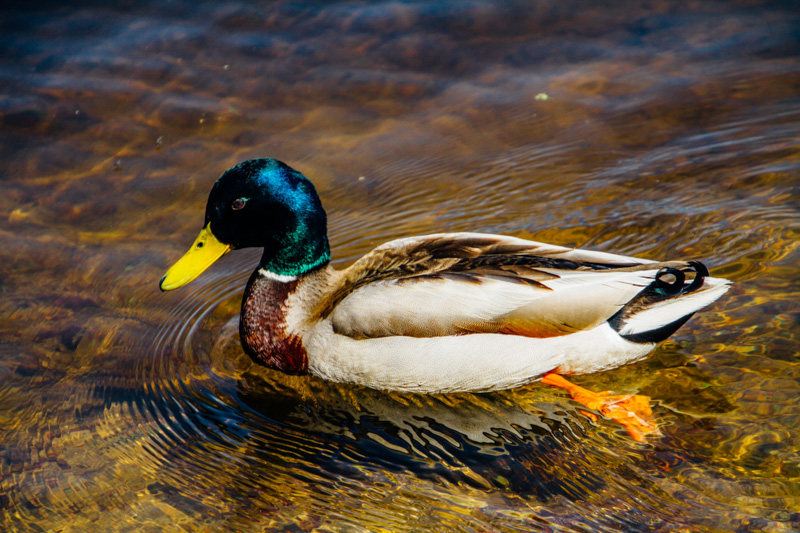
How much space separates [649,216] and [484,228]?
1151 mm

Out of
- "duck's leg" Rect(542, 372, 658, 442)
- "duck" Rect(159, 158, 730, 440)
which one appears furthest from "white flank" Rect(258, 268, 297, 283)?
"duck's leg" Rect(542, 372, 658, 442)

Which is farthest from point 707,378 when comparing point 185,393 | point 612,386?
point 185,393

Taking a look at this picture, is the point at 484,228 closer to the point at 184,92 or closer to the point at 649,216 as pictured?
the point at 649,216

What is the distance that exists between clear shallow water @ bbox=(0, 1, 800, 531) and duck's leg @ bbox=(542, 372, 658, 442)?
74mm

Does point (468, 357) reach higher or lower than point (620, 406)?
higher

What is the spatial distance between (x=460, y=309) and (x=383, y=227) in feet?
6.35

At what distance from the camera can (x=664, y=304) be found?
402 centimetres

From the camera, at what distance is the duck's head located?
433cm

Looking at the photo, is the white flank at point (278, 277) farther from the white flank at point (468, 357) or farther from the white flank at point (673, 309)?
the white flank at point (673, 309)

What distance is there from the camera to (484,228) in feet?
18.4

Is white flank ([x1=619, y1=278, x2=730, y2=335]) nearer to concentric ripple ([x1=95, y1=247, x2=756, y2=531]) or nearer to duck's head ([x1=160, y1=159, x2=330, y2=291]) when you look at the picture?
concentric ripple ([x1=95, y1=247, x2=756, y2=531])

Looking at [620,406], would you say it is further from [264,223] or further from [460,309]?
[264,223]

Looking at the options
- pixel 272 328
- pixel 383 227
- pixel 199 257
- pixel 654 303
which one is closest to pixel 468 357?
pixel 654 303

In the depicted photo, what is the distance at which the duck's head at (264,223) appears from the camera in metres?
4.33
